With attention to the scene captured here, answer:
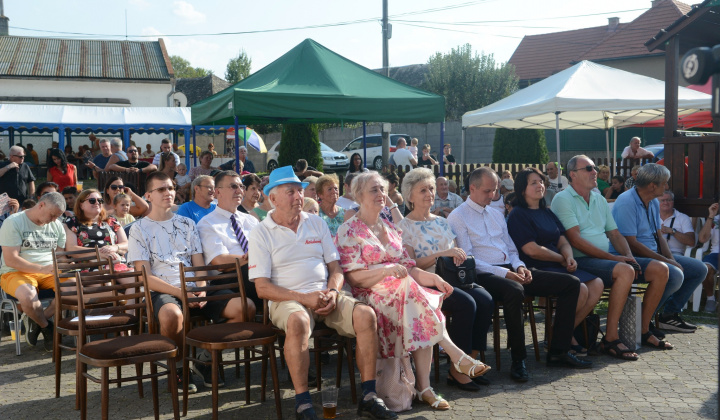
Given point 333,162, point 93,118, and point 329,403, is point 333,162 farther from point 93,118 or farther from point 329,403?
point 329,403

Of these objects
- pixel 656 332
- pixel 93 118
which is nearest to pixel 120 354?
pixel 656 332

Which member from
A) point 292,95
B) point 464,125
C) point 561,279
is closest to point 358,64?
point 292,95

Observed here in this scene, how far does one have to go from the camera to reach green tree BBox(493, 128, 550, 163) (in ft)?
74.9

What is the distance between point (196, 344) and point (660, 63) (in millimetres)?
28166

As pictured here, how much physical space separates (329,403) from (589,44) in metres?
33.0

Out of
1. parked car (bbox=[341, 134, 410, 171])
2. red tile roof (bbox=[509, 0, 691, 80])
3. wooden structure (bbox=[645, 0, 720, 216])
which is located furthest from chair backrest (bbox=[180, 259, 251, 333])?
red tile roof (bbox=[509, 0, 691, 80])

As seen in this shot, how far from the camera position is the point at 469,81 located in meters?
33.4

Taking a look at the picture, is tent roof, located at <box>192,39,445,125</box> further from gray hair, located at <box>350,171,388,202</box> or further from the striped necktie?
gray hair, located at <box>350,171,388,202</box>

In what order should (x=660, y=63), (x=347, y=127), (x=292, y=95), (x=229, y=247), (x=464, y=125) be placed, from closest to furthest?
1. (x=229, y=247)
2. (x=292, y=95)
3. (x=464, y=125)
4. (x=660, y=63)
5. (x=347, y=127)

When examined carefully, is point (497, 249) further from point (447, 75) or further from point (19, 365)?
point (447, 75)

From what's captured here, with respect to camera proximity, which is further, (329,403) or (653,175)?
(653,175)

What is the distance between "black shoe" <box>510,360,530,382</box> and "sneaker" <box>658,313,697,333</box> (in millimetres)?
2281

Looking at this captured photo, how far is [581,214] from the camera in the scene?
20.2 ft

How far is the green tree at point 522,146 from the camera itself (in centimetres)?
2283
